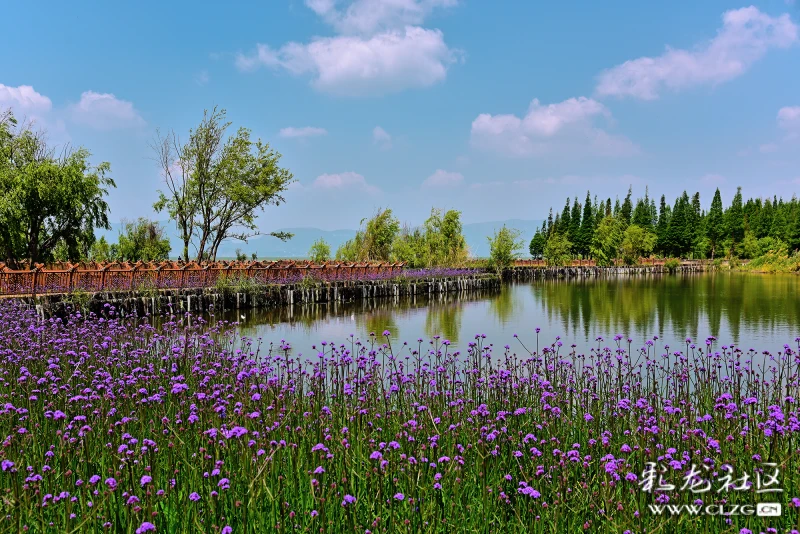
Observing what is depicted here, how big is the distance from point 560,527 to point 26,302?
1579cm

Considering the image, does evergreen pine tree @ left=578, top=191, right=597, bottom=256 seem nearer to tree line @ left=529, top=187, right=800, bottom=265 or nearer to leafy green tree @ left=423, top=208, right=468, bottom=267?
tree line @ left=529, top=187, right=800, bottom=265

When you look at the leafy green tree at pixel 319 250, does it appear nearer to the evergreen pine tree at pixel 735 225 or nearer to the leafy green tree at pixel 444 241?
the leafy green tree at pixel 444 241

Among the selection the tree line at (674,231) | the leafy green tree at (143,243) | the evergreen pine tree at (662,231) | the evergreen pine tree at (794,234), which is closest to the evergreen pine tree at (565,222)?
the tree line at (674,231)

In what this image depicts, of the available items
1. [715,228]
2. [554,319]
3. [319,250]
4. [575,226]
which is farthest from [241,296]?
[715,228]

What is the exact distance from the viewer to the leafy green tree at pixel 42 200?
22422mm

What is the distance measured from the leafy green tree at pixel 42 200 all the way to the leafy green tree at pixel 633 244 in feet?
164

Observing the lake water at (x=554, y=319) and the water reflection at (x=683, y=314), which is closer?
the lake water at (x=554, y=319)

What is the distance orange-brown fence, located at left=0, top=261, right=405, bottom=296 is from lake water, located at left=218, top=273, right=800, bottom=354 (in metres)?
2.37

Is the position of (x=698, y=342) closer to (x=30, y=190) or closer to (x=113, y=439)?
(x=113, y=439)

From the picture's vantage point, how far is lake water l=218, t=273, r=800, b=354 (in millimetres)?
13430

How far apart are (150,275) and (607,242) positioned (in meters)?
49.9

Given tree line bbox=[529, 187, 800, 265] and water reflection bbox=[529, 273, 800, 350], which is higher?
tree line bbox=[529, 187, 800, 265]

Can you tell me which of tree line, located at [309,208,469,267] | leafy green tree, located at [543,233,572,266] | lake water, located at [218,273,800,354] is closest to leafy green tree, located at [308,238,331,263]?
tree line, located at [309,208,469,267]

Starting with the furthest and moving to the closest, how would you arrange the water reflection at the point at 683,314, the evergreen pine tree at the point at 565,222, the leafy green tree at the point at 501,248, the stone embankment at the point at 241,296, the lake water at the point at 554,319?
the evergreen pine tree at the point at 565,222 < the leafy green tree at the point at 501,248 < the stone embankment at the point at 241,296 < the water reflection at the point at 683,314 < the lake water at the point at 554,319
